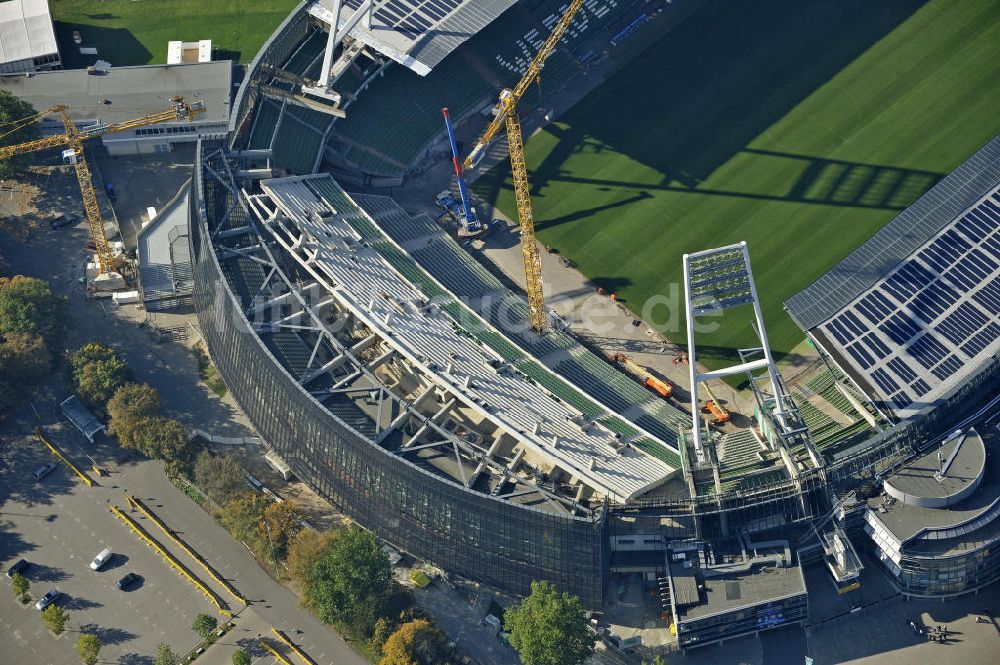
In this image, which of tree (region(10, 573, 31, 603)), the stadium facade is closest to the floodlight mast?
the stadium facade

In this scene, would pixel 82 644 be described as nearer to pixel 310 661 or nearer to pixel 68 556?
pixel 68 556

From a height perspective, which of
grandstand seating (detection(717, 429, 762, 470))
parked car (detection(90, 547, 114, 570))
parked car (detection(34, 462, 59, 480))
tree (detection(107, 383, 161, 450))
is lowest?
parked car (detection(90, 547, 114, 570))

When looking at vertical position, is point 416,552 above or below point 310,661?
above

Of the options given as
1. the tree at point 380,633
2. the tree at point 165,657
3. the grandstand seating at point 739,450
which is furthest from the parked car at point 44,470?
the grandstand seating at point 739,450

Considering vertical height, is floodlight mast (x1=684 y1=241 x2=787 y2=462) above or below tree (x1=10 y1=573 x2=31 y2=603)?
above

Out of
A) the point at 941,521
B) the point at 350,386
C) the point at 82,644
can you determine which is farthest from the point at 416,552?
the point at 941,521

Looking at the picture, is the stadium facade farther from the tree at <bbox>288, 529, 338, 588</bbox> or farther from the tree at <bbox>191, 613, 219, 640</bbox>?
the tree at <bbox>191, 613, 219, 640</bbox>

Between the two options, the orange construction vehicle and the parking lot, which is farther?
the orange construction vehicle
